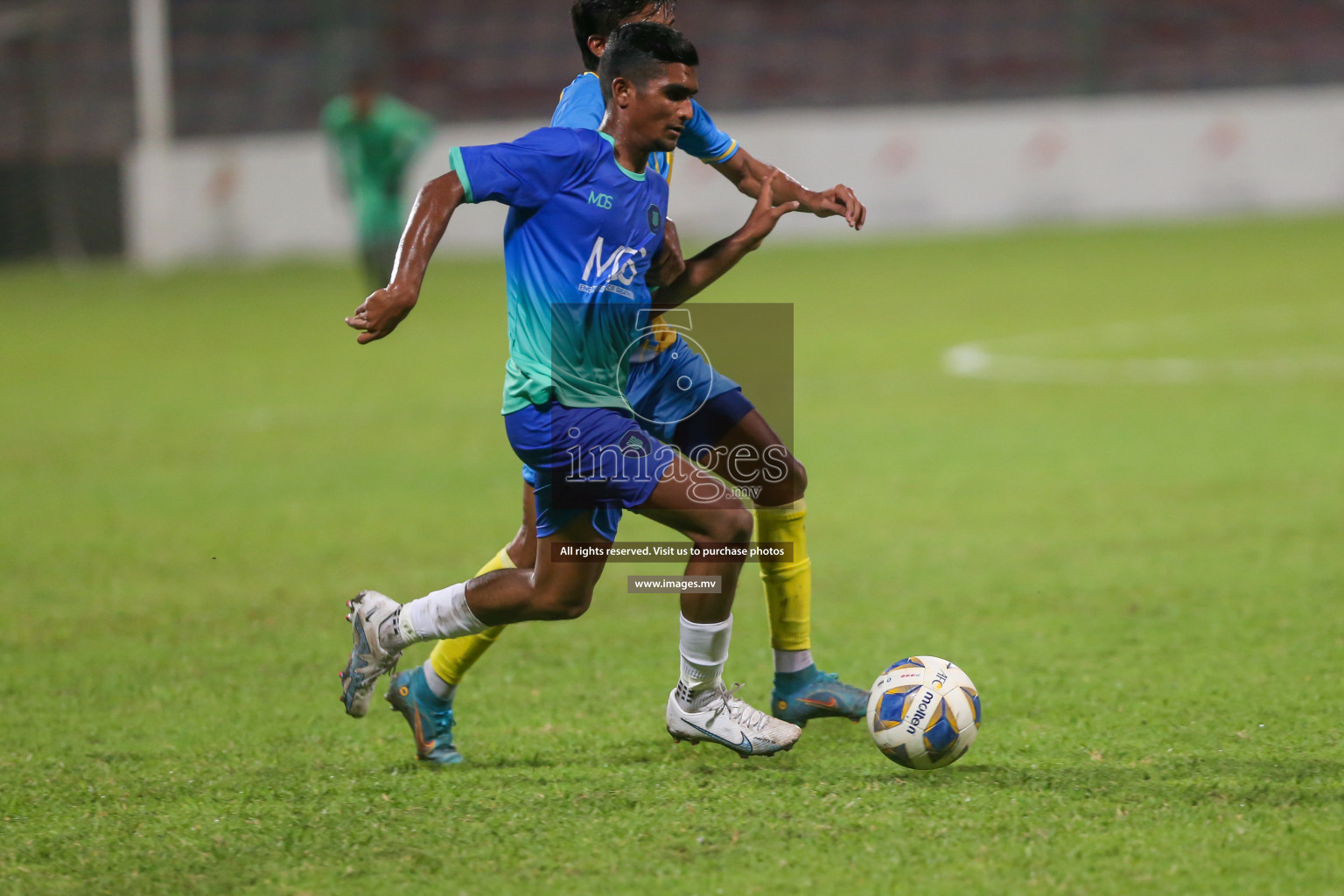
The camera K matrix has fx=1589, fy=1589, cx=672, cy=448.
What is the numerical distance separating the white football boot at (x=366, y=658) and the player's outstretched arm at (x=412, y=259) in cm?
79

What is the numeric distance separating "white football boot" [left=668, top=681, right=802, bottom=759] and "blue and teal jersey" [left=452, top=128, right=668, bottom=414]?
0.84 m

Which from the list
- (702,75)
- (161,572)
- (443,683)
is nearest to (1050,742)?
(443,683)

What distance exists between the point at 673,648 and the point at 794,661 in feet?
2.87

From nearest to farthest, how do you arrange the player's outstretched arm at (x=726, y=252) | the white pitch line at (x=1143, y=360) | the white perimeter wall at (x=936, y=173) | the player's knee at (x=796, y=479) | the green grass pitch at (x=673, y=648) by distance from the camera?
1. the green grass pitch at (x=673, y=648)
2. the player's outstretched arm at (x=726, y=252)
3. the player's knee at (x=796, y=479)
4. the white pitch line at (x=1143, y=360)
5. the white perimeter wall at (x=936, y=173)

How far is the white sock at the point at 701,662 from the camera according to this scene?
13.7 feet

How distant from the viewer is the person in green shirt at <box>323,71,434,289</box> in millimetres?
16734

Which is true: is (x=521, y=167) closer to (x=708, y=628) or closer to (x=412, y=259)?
(x=412, y=259)

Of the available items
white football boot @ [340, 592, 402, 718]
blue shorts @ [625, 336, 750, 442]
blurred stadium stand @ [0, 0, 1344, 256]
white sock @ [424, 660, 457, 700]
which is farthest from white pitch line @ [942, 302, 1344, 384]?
blurred stadium stand @ [0, 0, 1344, 256]

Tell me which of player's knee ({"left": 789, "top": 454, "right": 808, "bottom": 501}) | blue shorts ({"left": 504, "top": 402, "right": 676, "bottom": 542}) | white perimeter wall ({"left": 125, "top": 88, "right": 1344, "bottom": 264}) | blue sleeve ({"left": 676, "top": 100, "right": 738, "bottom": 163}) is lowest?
white perimeter wall ({"left": 125, "top": 88, "right": 1344, "bottom": 264})

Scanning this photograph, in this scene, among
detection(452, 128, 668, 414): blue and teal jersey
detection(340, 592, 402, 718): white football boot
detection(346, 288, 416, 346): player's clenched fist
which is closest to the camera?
detection(346, 288, 416, 346): player's clenched fist

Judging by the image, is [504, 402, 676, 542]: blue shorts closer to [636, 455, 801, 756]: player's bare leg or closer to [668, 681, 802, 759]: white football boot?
[636, 455, 801, 756]: player's bare leg

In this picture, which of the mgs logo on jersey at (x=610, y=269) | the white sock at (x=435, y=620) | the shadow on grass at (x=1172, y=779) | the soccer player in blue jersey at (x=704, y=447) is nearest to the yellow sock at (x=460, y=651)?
the soccer player in blue jersey at (x=704, y=447)

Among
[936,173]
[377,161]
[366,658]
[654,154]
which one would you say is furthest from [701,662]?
[936,173]

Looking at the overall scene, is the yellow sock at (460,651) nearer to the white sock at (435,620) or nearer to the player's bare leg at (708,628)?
the white sock at (435,620)
